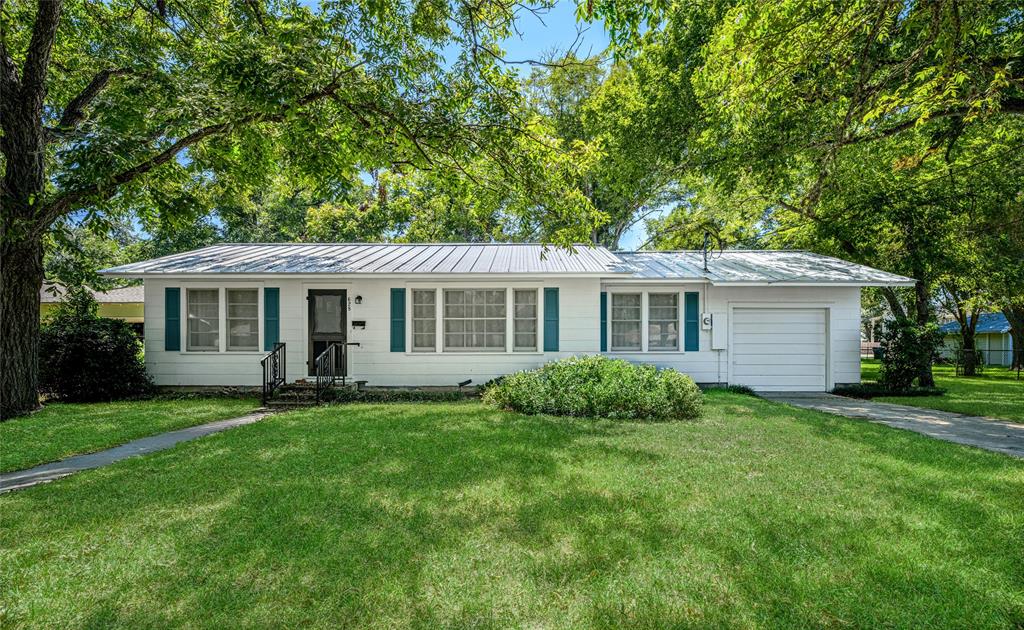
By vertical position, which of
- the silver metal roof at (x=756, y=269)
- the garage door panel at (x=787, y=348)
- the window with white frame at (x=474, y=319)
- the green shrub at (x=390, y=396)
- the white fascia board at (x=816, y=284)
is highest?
the silver metal roof at (x=756, y=269)

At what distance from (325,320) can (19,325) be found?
511 centimetres

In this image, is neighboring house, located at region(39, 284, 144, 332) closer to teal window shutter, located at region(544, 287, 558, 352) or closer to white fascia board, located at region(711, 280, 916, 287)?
teal window shutter, located at region(544, 287, 558, 352)

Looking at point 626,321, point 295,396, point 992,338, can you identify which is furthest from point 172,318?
point 992,338

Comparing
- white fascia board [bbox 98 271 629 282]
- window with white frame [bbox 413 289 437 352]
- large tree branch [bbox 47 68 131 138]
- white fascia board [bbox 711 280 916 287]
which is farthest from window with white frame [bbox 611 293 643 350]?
large tree branch [bbox 47 68 131 138]

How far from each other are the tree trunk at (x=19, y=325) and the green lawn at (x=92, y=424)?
428 mm

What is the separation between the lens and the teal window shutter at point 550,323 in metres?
10.3

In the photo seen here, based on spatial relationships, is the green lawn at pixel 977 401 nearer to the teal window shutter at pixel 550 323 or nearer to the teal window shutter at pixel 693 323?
the teal window shutter at pixel 693 323

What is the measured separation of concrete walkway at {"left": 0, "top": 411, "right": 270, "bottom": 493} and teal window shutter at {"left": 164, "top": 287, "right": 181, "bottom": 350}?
4.10 m

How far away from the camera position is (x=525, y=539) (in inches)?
128

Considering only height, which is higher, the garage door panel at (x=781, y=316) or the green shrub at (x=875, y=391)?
the garage door panel at (x=781, y=316)

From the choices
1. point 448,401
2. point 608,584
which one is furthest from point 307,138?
point 608,584

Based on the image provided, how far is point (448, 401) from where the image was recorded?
9.61 metres

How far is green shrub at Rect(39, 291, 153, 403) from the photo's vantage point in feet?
31.2

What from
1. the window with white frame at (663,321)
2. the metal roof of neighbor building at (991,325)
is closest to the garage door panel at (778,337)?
the window with white frame at (663,321)
